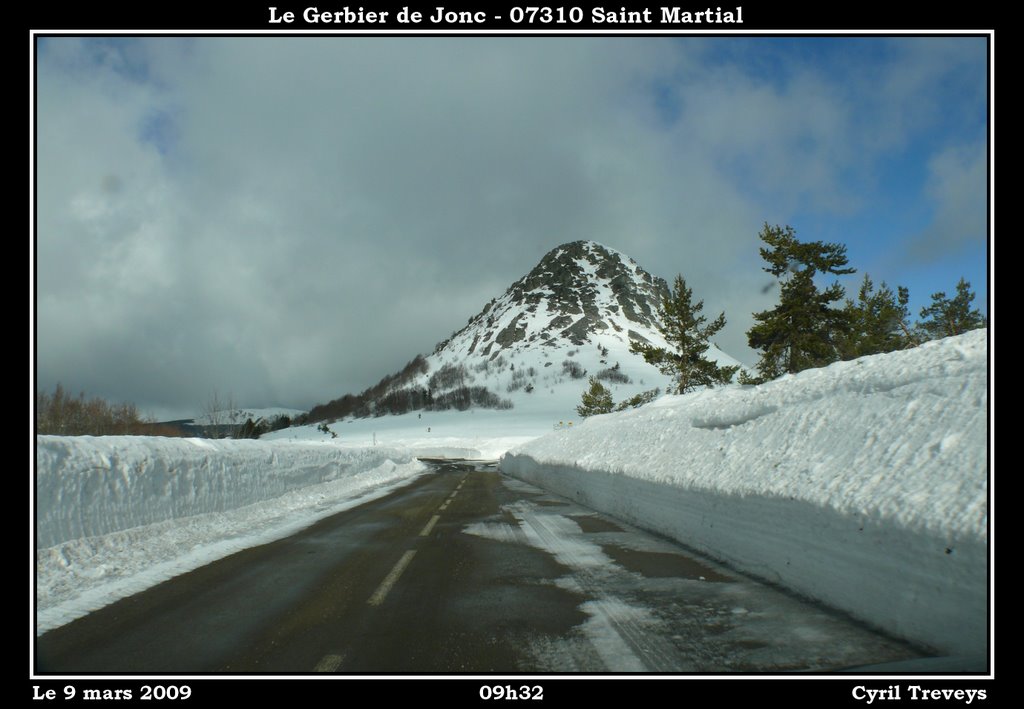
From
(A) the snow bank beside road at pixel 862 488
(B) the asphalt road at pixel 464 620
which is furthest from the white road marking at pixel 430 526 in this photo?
(A) the snow bank beside road at pixel 862 488

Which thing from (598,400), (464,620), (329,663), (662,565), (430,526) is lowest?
(598,400)

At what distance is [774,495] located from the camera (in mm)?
6168

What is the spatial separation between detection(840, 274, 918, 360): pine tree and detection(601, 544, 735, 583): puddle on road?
35414 mm

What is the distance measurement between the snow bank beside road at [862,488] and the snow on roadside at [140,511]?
292 inches

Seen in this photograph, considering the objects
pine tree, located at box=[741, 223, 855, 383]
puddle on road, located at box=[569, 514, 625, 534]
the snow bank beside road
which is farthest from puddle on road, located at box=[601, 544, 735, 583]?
pine tree, located at box=[741, 223, 855, 383]

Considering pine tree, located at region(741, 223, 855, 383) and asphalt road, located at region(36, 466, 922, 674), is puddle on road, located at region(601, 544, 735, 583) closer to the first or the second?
asphalt road, located at region(36, 466, 922, 674)

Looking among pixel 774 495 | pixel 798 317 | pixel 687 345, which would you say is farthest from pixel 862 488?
pixel 687 345

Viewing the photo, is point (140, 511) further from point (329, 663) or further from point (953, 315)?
point (953, 315)

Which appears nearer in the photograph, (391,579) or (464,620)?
(464,620)

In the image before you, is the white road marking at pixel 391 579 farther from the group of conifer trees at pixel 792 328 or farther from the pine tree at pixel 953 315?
the pine tree at pixel 953 315

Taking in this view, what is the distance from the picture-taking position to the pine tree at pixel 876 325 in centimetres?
4072

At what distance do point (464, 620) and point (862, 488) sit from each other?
395 cm
